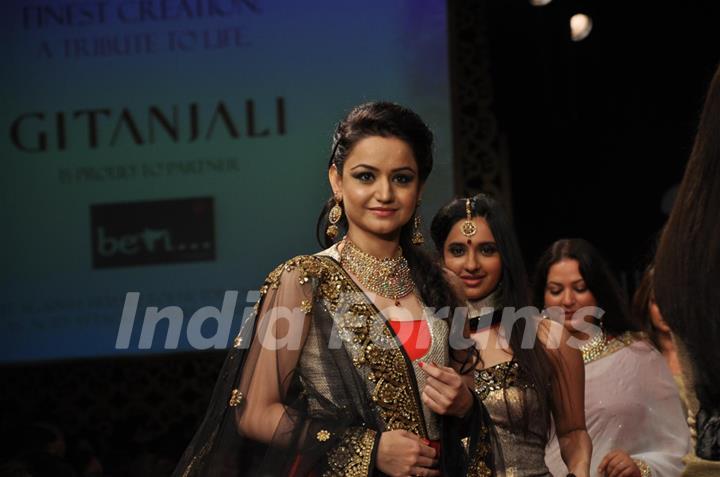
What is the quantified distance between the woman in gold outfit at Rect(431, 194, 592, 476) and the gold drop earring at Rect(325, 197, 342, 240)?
0.45 m

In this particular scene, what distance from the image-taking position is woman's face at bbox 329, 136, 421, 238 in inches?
99.3

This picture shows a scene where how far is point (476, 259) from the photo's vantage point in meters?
3.28

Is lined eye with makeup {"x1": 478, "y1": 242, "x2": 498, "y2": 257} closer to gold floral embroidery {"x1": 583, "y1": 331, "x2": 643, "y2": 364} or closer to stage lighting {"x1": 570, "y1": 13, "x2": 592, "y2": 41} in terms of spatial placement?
gold floral embroidery {"x1": 583, "y1": 331, "x2": 643, "y2": 364}

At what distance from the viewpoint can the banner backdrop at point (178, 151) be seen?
547cm

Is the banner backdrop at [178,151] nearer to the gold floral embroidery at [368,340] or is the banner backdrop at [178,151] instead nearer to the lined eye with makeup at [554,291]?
the lined eye with makeup at [554,291]

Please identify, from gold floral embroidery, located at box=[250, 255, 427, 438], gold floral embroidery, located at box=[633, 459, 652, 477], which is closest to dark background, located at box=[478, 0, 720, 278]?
gold floral embroidery, located at box=[633, 459, 652, 477]

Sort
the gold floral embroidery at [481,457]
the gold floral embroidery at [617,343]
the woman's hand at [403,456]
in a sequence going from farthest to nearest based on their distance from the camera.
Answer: the gold floral embroidery at [617,343]
the gold floral embroidery at [481,457]
the woman's hand at [403,456]

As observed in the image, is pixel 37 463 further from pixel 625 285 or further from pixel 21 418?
pixel 625 285

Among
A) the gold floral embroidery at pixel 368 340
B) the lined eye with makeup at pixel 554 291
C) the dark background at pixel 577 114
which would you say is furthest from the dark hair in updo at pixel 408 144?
the dark background at pixel 577 114

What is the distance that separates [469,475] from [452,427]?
0.10 m

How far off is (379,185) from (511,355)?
2.71 feet

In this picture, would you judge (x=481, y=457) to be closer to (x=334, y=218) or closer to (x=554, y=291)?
(x=334, y=218)

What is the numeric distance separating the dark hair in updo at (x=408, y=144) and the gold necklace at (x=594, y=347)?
156cm

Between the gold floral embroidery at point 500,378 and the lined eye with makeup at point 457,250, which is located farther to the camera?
the lined eye with makeup at point 457,250
